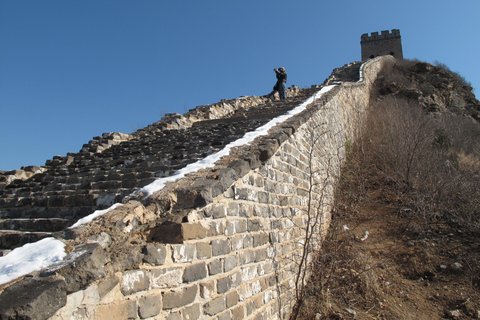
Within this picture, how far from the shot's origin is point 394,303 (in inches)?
177

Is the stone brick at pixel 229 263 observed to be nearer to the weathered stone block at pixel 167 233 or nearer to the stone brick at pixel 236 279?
the stone brick at pixel 236 279

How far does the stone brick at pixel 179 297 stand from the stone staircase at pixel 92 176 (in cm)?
108

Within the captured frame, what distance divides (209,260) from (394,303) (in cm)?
330

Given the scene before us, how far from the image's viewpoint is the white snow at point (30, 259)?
171 cm

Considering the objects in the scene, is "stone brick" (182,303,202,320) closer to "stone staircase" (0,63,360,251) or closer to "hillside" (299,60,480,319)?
"stone staircase" (0,63,360,251)

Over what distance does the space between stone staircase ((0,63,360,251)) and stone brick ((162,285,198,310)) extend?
108cm

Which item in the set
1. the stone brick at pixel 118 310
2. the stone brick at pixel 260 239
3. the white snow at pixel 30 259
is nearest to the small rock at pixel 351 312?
the stone brick at pixel 260 239

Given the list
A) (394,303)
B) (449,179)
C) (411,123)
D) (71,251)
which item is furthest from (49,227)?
(411,123)

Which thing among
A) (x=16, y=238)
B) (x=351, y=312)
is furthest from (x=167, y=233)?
(x=351, y=312)

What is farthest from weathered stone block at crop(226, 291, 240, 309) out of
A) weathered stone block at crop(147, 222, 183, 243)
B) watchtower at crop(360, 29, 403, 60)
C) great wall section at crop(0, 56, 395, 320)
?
watchtower at crop(360, 29, 403, 60)

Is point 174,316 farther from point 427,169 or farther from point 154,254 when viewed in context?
point 427,169

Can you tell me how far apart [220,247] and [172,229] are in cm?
60

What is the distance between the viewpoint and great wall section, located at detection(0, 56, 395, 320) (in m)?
1.83

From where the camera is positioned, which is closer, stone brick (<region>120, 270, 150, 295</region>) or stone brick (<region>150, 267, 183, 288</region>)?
stone brick (<region>120, 270, 150, 295</region>)
